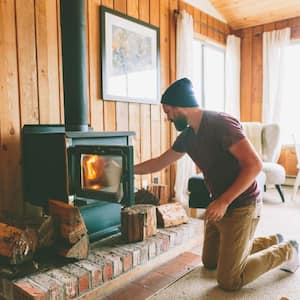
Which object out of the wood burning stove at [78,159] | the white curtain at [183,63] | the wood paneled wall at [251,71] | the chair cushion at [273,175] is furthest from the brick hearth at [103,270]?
the wood paneled wall at [251,71]

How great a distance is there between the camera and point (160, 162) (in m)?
2.06

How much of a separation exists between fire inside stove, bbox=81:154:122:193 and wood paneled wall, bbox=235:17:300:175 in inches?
144

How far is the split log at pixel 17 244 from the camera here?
1.60 metres

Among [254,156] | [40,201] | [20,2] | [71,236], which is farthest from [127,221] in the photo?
[20,2]

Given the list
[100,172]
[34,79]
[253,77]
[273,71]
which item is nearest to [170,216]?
[100,172]

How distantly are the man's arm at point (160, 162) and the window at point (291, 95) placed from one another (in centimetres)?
326

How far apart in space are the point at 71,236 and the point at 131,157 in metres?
0.53

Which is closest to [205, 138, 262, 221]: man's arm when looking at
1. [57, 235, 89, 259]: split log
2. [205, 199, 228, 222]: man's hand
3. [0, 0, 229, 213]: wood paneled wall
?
[205, 199, 228, 222]: man's hand

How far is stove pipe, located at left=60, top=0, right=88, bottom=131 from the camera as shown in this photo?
2164 mm

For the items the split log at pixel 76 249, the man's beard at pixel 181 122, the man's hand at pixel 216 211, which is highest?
the man's beard at pixel 181 122

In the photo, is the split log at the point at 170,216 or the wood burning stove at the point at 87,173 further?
the split log at the point at 170,216

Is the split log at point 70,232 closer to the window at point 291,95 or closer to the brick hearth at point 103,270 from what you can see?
the brick hearth at point 103,270

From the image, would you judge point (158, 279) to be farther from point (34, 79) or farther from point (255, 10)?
point (255, 10)

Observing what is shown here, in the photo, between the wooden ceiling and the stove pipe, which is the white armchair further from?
the stove pipe
